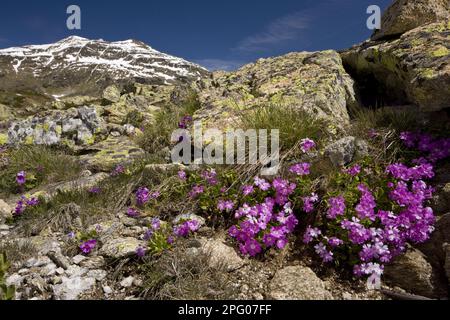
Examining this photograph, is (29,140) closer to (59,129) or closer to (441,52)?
(59,129)

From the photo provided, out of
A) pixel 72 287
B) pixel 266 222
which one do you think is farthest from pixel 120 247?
pixel 266 222

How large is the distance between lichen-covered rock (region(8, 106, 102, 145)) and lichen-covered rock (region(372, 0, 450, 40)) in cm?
660

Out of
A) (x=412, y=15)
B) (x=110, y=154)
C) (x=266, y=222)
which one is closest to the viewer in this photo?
(x=266, y=222)

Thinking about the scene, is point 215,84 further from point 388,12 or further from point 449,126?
point 449,126

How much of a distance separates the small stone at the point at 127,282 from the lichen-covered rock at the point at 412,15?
19.6ft

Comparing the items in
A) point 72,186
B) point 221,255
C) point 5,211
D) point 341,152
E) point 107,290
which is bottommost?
point 107,290

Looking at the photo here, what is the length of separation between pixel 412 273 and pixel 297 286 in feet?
3.38

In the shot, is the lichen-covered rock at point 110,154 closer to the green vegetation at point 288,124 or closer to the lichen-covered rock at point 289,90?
the lichen-covered rock at point 289,90

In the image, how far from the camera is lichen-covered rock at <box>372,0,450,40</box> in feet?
18.6

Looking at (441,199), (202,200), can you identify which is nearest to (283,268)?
(202,200)

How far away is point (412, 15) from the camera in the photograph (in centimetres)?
585

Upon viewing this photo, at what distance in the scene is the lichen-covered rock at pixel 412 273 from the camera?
9.60 feet

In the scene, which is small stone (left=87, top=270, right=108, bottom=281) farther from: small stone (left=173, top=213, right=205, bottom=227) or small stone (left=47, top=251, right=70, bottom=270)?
small stone (left=173, top=213, right=205, bottom=227)

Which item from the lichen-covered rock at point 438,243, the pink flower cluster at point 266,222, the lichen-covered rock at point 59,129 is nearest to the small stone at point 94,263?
the pink flower cluster at point 266,222
